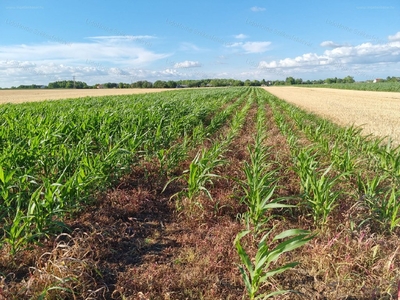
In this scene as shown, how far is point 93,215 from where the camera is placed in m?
3.25

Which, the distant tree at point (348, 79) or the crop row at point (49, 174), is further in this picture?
the distant tree at point (348, 79)

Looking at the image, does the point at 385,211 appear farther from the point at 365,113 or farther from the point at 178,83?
the point at 178,83

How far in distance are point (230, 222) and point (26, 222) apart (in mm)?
1973

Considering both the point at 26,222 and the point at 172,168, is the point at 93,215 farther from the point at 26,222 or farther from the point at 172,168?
the point at 172,168

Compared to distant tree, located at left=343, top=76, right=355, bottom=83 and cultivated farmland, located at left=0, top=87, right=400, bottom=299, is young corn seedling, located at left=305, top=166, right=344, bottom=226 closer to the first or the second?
cultivated farmland, located at left=0, top=87, right=400, bottom=299

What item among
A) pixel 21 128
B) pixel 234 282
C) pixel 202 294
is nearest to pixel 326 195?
pixel 234 282

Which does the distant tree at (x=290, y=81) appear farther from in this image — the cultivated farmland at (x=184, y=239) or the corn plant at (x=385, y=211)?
the corn plant at (x=385, y=211)

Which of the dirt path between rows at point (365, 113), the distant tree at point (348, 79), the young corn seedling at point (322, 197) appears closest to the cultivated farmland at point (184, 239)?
the young corn seedling at point (322, 197)

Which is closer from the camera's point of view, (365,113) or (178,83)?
(365,113)

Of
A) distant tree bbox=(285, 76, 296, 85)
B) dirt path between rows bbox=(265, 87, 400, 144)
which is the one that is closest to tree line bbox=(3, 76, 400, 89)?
distant tree bbox=(285, 76, 296, 85)

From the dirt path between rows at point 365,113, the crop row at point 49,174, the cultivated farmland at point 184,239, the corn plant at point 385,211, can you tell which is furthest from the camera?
the dirt path between rows at point 365,113

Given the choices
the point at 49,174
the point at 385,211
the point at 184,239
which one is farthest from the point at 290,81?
the point at 184,239

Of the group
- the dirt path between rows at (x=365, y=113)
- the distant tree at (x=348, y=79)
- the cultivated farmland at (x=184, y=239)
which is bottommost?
the cultivated farmland at (x=184, y=239)

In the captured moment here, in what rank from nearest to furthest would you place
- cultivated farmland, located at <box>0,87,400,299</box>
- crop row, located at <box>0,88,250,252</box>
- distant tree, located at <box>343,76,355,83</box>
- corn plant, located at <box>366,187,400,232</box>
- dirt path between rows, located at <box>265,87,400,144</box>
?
cultivated farmland, located at <box>0,87,400,299</box> → crop row, located at <box>0,88,250,252</box> → corn plant, located at <box>366,187,400,232</box> → dirt path between rows, located at <box>265,87,400,144</box> → distant tree, located at <box>343,76,355,83</box>
